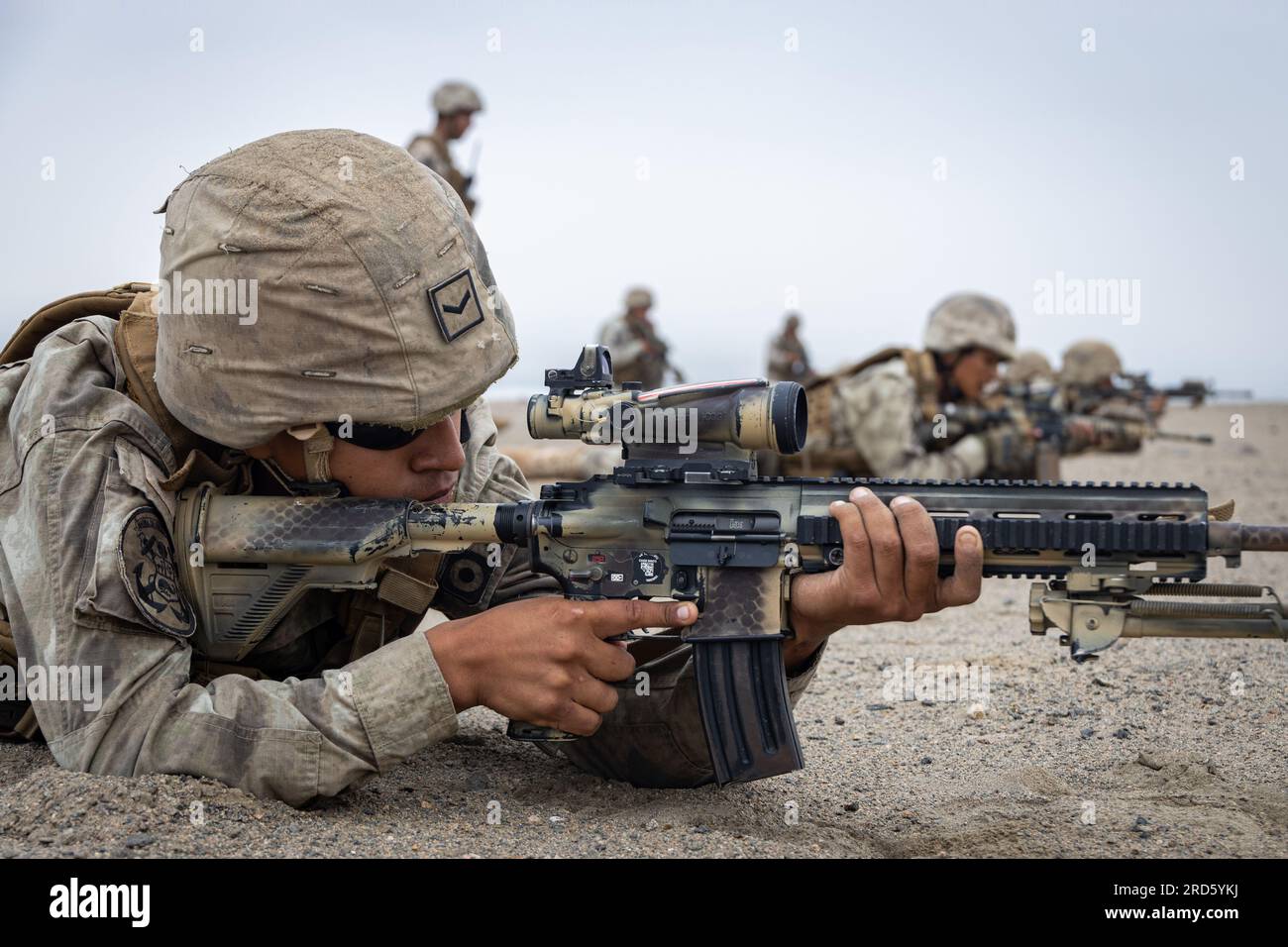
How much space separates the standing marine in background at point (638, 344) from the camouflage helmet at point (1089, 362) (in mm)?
4977

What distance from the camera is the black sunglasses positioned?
122 inches

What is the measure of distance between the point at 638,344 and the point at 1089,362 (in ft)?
19.1

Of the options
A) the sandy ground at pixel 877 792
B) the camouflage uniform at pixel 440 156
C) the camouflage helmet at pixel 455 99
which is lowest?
the sandy ground at pixel 877 792

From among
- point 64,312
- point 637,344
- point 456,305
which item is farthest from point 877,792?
point 637,344

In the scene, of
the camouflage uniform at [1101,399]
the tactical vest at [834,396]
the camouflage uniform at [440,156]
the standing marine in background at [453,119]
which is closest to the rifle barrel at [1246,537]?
the tactical vest at [834,396]

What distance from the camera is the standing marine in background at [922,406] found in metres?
10.4

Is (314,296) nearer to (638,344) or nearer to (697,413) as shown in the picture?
(697,413)

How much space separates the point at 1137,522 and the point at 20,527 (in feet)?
8.29

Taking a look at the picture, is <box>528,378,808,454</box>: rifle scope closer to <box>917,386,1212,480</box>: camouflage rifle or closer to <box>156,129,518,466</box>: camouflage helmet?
<box>156,129,518,466</box>: camouflage helmet

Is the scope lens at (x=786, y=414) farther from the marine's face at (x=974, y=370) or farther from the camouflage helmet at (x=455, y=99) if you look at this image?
the camouflage helmet at (x=455, y=99)

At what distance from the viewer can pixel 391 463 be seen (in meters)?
3.21

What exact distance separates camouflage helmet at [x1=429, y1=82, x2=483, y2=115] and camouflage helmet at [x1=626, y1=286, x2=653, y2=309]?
543 cm

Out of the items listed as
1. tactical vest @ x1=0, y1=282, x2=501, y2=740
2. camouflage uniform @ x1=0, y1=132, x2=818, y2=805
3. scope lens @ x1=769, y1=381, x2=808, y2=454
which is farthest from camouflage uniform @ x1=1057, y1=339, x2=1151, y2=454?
camouflage uniform @ x1=0, y1=132, x2=818, y2=805

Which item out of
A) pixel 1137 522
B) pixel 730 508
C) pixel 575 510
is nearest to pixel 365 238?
pixel 575 510
